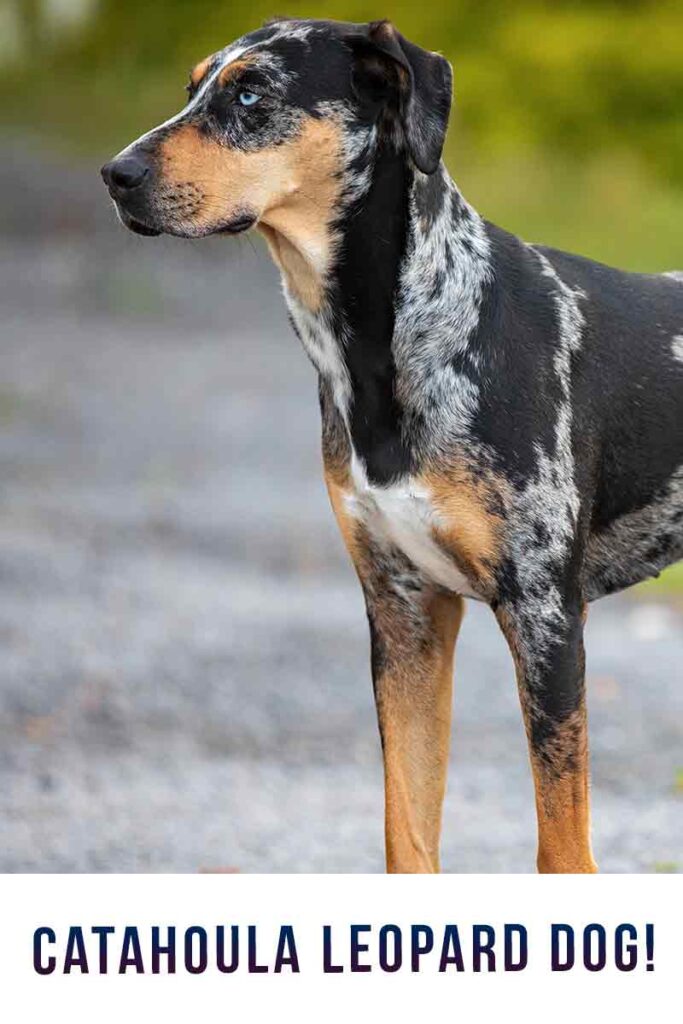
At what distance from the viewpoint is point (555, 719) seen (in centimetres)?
479

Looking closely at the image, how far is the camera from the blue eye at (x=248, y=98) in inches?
181

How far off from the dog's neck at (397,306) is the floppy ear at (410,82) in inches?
5.6

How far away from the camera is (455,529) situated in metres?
4.75

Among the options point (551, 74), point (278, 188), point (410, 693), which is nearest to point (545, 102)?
point (551, 74)

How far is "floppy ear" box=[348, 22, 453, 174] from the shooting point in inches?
184

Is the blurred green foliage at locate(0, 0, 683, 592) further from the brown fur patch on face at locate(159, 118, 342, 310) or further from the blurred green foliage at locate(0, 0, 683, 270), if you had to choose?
the brown fur patch on face at locate(159, 118, 342, 310)

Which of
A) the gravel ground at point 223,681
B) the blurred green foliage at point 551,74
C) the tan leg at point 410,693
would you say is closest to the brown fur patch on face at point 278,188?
the tan leg at point 410,693

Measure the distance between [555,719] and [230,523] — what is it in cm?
824

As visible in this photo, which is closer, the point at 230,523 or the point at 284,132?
the point at 284,132

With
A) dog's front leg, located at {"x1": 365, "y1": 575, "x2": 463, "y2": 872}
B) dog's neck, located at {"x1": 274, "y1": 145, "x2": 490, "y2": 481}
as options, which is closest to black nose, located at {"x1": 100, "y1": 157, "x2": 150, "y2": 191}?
dog's neck, located at {"x1": 274, "y1": 145, "x2": 490, "y2": 481}

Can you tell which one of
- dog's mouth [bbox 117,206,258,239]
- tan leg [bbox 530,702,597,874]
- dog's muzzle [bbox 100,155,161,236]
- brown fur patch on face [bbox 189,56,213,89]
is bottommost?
tan leg [bbox 530,702,597,874]

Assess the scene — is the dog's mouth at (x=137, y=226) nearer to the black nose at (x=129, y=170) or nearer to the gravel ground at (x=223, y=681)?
the black nose at (x=129, y=170)

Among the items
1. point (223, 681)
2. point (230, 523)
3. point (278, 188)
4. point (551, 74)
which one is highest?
point (551, 74)

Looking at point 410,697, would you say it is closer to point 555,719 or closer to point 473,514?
point 555,719
